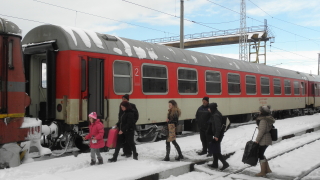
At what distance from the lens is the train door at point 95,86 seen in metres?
8.58

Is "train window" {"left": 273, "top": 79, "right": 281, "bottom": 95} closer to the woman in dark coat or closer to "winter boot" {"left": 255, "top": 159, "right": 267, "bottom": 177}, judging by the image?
"winter boot" {"left": 255, "top": 159, "right": 267, "bottom": 177}

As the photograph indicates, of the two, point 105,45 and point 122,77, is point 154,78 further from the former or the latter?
point 105,45

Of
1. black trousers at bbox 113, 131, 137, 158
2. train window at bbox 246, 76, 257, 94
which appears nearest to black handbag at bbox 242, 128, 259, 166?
black trousers at bbox 113, 131, 137, 158

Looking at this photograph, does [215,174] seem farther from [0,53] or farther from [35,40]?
[35,40]

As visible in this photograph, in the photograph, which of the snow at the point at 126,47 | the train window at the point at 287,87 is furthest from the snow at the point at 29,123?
the train window at the point at 287,87

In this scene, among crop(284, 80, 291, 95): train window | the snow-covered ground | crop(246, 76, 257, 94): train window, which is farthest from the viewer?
crop(284, 80, 291, 95): train window

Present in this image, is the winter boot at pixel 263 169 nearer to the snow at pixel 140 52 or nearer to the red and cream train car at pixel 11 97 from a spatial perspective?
the red and cream train car at pixel 11 97

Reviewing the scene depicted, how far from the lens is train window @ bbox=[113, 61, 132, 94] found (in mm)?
8953

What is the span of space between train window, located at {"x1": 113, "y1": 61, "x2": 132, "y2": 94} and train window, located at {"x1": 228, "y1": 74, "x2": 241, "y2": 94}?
244 inches

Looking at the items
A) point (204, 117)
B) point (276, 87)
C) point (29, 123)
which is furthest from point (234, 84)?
point (29, 123)

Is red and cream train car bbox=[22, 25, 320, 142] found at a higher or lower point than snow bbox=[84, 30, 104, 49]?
lower

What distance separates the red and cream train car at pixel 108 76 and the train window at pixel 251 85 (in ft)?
6.80

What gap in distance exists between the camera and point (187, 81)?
11672 mm

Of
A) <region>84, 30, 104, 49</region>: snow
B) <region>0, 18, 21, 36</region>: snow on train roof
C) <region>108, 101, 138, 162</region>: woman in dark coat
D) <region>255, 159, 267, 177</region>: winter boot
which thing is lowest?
<region>255, 159, 267, 177</region>: winter boot
